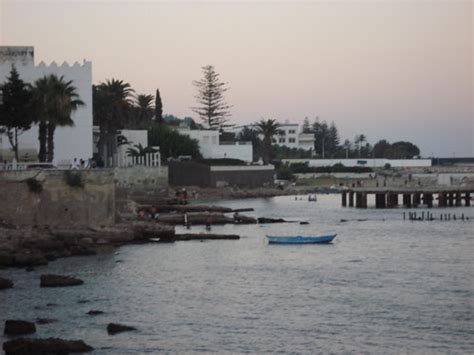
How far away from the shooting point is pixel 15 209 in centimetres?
5750

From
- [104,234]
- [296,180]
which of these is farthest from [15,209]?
[296,180]

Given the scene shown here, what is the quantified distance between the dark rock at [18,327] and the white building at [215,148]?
103 meters

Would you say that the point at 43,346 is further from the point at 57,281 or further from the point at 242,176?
the point at 242,176

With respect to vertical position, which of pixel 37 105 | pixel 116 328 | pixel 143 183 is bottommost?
pixel 116 328

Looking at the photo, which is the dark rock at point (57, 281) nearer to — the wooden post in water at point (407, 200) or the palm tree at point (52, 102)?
the palm tree at point (52, 102)

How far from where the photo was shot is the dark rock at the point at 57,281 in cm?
4222

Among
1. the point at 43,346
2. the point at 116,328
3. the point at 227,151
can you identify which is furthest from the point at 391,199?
the point at 43,346

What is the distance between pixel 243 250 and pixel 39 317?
23833 mm

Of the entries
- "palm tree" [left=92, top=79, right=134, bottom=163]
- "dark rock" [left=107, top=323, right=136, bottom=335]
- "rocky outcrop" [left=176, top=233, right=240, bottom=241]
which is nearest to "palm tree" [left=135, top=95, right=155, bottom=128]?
"palm tree" [left=92, top=79, right=134, bottom=163]

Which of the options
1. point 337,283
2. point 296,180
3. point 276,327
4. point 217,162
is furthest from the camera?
point 296,180

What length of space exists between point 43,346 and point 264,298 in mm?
13171

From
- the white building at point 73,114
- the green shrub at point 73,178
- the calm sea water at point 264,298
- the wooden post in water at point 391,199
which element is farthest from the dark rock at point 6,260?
the wooden post in water at point 391,199

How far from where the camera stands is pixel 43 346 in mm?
29422

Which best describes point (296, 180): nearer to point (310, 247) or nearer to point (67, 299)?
point (310, 247)
